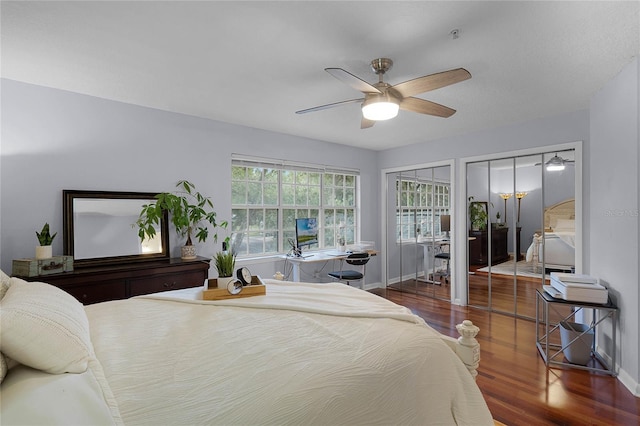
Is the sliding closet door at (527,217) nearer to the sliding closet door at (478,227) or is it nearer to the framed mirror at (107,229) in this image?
the sliding closet door at (478,227)

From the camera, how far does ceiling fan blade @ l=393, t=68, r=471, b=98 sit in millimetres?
1880

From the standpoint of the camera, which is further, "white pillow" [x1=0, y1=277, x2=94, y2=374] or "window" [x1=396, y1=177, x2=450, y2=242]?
"window" [x1=396, y1=177, x2=450, y2=242]

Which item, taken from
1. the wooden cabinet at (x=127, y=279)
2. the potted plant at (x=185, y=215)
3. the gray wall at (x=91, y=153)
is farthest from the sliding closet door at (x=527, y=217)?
the wooden cabinet at (x=127, y=279)

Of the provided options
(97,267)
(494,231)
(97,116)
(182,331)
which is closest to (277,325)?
(182,331)

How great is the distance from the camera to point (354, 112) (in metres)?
3.41

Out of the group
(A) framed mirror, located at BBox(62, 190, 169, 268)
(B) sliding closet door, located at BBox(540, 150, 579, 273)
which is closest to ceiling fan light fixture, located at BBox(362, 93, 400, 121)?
(A) framed mirror, located at BBox(62, 190, 169, 268)

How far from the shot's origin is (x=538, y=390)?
2.33 meters

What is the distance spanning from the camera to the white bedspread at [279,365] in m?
0.93

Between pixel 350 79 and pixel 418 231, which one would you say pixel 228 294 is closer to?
pixel 350 79

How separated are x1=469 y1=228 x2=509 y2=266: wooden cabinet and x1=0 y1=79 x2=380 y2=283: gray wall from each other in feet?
10.1

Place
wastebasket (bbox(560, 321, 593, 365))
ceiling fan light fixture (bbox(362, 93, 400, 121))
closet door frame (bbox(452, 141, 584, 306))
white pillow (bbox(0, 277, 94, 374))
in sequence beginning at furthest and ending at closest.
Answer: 1. closet door frame (bbox(452, 141, 584, 306))
2. wastebasket (bbox(560, 321, 593, 365))
3. ceiling fan light fixture (bbox(362, 93, 400, 121))
4. white pillow (bbox(0, 277, 94, 374))

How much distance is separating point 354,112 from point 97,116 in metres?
2.64

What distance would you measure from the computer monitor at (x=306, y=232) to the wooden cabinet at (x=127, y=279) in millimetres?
1463

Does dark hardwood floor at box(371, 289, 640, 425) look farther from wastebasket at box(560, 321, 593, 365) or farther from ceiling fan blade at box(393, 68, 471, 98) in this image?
ceiling fan blade at box(393, 68, 471, 98)
